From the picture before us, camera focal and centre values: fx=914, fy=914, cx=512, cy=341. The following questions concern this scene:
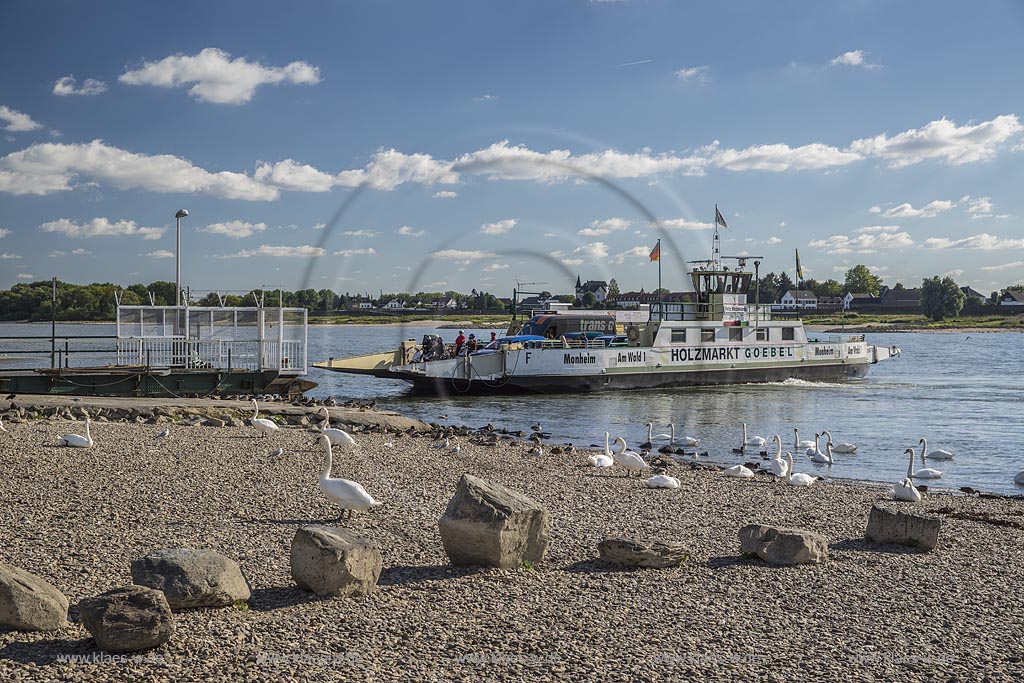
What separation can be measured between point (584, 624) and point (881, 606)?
2.75m

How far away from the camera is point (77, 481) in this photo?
38.9 feet

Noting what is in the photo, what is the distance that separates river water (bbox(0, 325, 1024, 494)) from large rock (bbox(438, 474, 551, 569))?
1163 cm

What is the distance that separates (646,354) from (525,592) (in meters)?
32.6

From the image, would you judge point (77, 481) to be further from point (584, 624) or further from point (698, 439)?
point (698, 439)

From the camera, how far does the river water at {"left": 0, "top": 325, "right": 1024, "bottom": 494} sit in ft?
66.9

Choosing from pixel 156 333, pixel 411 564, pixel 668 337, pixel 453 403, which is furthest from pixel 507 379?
pixel 411 564

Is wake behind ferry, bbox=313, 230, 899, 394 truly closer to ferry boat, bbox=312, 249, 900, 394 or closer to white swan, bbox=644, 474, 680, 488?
ferry boat, bbox=312, 249, 900, 394

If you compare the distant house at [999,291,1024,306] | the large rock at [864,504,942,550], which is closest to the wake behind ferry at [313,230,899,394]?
the large rock at [864,504,942,550]

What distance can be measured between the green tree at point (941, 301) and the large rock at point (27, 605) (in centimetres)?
17199

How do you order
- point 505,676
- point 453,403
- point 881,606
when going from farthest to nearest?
1. point 453,403
2. point 881,606
3. point 505,676

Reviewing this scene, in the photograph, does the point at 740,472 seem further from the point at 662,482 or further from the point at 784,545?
the point at 784,545

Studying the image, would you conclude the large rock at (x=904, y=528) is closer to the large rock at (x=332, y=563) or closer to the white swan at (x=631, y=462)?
the white swan at (x=631, y=462)

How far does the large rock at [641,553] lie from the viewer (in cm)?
870

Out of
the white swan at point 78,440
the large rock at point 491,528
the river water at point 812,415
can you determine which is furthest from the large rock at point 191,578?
the river water at point 812,415
